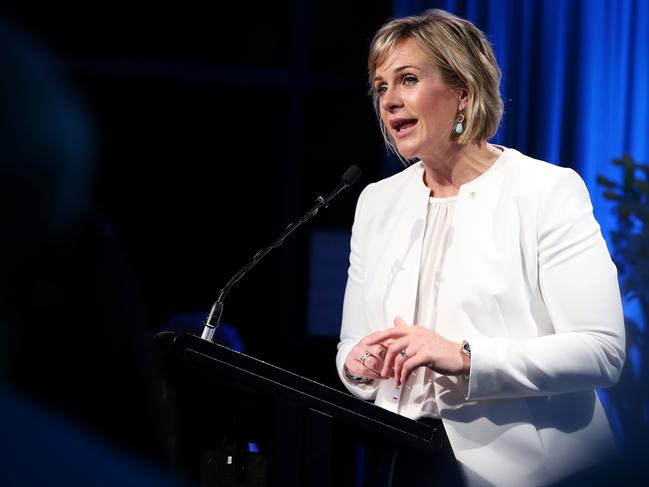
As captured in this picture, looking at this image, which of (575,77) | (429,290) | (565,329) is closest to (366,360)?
(429,290)

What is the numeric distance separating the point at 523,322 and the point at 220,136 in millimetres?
3074

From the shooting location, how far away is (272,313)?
4.60 m

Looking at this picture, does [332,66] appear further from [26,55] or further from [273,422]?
[26,55]

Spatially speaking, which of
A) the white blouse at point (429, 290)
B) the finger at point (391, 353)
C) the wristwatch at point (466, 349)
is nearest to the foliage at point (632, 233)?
the white blouse at point (429, 290)

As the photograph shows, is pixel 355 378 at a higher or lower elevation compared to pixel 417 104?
lower

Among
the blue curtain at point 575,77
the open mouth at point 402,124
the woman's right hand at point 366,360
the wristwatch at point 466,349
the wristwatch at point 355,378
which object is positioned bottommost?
the wristwatch at point 355,378

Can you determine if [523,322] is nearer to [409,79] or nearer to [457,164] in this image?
[457,164]

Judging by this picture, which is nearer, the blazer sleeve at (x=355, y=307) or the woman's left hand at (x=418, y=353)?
the woman's left hand at (x=418, y=353)

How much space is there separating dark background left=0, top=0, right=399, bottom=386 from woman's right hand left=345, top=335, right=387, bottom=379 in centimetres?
270

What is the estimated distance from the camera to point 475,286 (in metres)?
1.86

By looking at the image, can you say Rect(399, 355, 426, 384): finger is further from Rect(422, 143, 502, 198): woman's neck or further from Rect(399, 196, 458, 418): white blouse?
Rect(422, 143, 502, 198): woman's neck

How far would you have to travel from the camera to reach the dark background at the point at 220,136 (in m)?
4.55

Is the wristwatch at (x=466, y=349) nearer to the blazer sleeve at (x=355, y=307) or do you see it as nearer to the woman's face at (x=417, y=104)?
the blazer sleeve at (x=355, y=307)

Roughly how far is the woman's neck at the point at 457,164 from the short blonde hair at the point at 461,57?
1.1 inches
